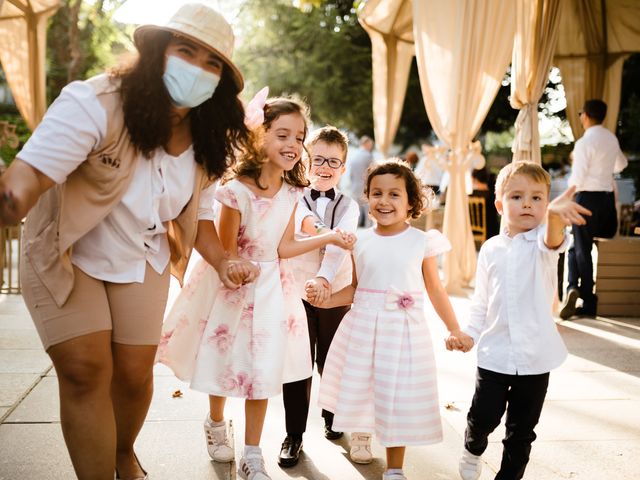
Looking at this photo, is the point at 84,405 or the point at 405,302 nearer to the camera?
the point at 84,405

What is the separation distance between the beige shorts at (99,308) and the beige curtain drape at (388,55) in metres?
8.24

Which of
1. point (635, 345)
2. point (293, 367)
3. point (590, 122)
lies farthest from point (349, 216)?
point (590, 122)

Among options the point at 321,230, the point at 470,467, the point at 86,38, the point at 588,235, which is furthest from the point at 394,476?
the point at 86,38

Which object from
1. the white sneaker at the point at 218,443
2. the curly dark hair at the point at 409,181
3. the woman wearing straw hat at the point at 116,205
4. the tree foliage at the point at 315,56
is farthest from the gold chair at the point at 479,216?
the tree foliage at the point at 315,56

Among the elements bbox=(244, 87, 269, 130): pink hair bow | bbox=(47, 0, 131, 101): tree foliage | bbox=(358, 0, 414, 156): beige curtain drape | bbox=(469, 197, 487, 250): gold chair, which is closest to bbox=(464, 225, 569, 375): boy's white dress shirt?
bbox=(244, 87, 269, 130): pink hair bow

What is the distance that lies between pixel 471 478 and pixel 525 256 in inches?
37.3

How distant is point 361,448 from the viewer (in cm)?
304

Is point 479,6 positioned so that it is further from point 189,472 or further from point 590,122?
point 189,472

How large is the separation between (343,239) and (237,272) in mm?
502

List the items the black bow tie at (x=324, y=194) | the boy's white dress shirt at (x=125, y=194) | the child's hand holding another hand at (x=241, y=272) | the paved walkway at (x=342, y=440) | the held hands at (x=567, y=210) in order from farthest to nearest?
the black bow tie at (x=324, y=194)
the paved walkway at (x=342, y=440)
the child's hand holding another hand at (x=241, y=272)
the held hands at (x=567, y=210)
the boy's white dress shirt at (x=125, y=194)

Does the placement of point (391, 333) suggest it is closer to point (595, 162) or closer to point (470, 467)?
point (470, 467)

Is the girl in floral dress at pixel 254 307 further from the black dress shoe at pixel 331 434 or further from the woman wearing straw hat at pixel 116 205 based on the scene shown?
the black dress shoe at pixel 331 434

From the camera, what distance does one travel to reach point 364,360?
275 cm

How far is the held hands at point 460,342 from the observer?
2688 mm
